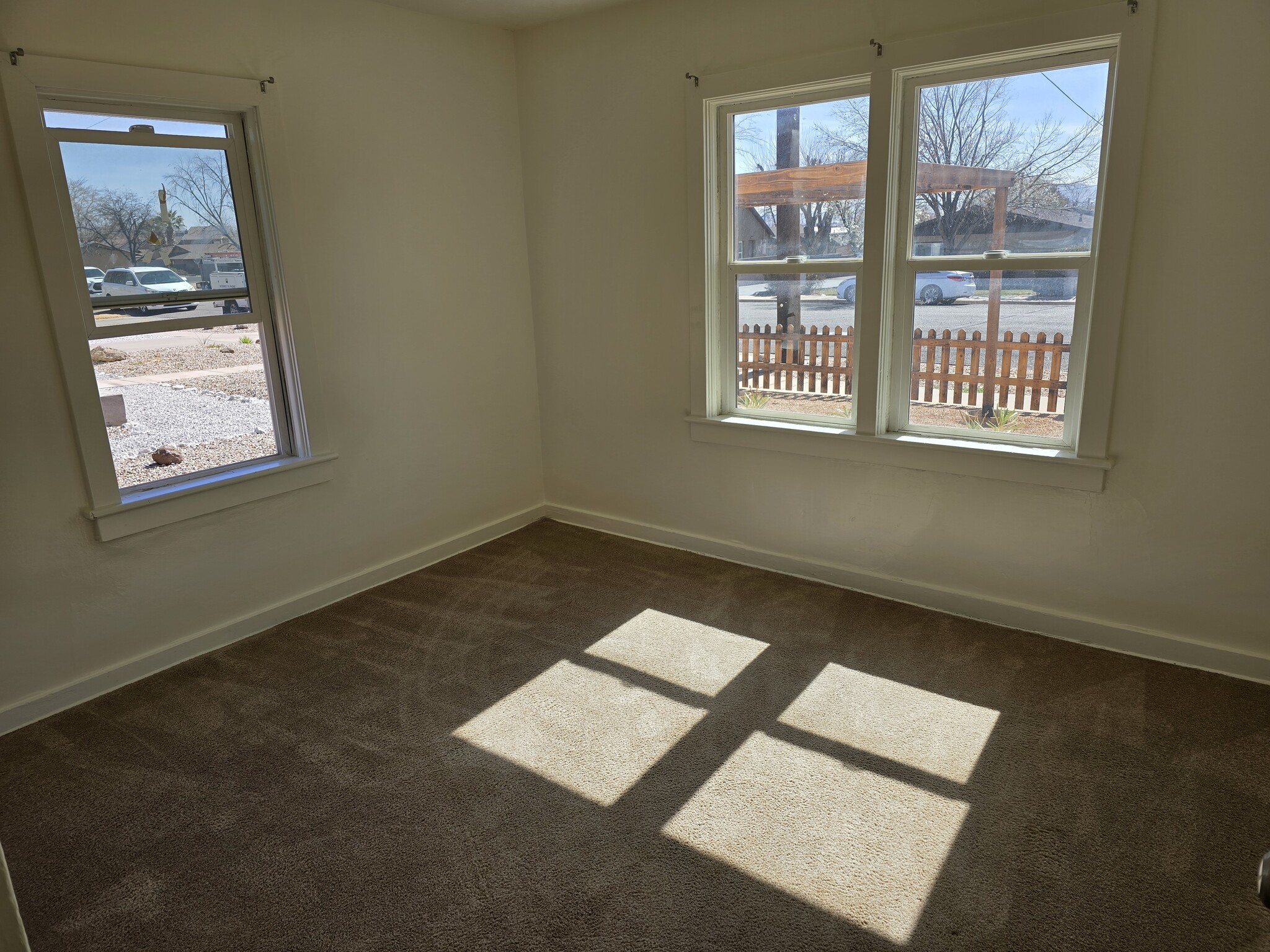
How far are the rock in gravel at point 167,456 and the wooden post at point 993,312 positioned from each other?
10.6 ft

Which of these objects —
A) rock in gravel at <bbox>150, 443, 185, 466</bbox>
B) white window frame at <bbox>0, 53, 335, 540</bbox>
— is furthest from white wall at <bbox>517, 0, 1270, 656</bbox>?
rock in gravel at <bbox>150, 443, 185, 466</bbox>

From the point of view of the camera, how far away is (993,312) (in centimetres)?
324

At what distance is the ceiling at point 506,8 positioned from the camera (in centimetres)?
370

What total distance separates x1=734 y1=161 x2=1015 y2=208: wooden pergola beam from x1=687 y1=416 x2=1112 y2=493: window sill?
0.99m

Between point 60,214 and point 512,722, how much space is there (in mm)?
2320

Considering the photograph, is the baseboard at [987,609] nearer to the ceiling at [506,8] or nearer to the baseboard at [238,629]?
the baseboard at [238,629]

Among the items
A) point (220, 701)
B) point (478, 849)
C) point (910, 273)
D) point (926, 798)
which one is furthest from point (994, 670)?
point (220, 701)

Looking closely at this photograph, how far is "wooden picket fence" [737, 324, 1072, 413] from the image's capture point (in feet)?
10.5

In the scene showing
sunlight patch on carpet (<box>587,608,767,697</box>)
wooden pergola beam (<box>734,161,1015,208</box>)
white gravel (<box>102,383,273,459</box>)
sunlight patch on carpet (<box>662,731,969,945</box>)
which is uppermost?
wooden pergola beam (<box>734,161,1015,208</box>)

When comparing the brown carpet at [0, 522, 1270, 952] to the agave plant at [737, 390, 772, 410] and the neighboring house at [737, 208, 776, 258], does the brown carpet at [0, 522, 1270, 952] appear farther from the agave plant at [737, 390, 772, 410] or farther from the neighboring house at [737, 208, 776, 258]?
the neighboring house at [737, 208, 776, 258]

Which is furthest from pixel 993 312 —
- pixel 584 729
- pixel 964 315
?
pixel 584 729

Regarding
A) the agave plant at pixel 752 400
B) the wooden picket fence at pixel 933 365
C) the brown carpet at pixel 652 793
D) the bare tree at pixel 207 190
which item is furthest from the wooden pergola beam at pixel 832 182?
the bare tree at pixel 207 190

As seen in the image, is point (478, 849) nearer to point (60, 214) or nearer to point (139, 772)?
point (139, 772)

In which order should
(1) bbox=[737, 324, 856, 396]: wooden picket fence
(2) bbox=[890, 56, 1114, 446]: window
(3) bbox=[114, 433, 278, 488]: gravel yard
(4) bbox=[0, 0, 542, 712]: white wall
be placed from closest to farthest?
1. (4) bbox=[0, 0, 542, 712]: white wall
2. (2) bbox=[890, 56, 1114, 446]: window
3. (3) bbox=[114, 433, 278, 488]: gravel yard
4. (1) bbox=[737, 324, 856, 396]: wooden picket fence
